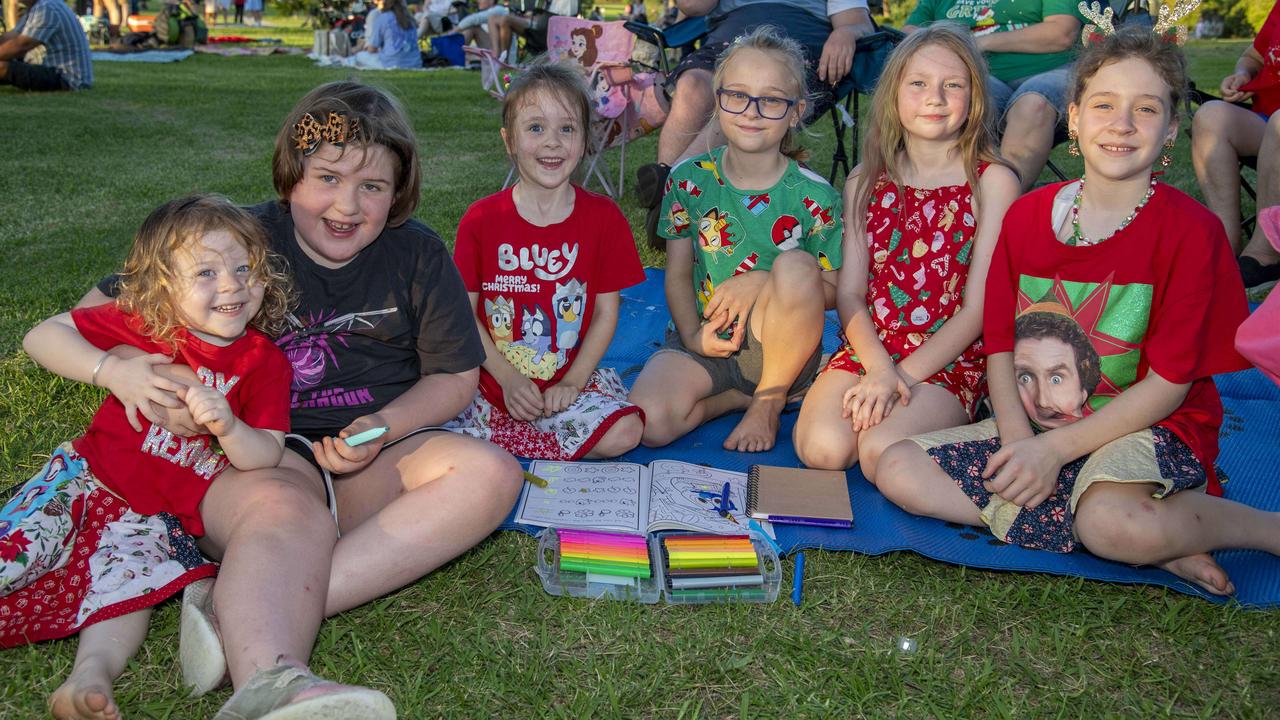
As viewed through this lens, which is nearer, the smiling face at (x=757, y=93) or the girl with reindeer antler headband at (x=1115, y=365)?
the girl with reindeer antler headband at (x=1115, y=365)

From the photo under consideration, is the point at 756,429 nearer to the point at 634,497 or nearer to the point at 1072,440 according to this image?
the point at 634,497

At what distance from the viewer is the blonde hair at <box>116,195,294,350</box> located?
1908 millimetres

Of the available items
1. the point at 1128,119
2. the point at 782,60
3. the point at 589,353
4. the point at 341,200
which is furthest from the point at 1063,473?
the point at 341,200

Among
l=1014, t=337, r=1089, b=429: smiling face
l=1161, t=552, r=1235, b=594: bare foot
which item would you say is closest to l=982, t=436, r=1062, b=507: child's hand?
l=1014, t=337, r=1089, b=429: smiling face

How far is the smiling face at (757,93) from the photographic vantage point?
9.29ft

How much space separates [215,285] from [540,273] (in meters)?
1.03

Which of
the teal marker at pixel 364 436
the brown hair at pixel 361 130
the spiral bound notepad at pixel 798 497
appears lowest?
the spiral bound notepad at pixel 798 497

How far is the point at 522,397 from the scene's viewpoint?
2738 millimetres

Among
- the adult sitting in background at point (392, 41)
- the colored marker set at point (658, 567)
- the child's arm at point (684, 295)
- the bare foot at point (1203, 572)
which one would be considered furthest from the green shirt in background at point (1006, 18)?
the adult sitting in background at point (392, 41)

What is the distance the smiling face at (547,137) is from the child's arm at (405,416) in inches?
26.4

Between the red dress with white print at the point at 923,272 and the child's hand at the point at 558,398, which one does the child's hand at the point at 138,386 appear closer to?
the child's hand at the point at 558,398

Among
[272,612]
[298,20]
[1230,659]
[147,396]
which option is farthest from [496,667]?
[298,20]

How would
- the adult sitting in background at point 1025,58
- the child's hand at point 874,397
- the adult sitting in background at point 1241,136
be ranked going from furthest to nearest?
the adult sitting in background at point 1241,136
the adult sitting in background at point 1025,58
the child's hand at point 874,397

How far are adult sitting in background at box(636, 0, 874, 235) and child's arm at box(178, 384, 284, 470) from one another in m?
2.69
